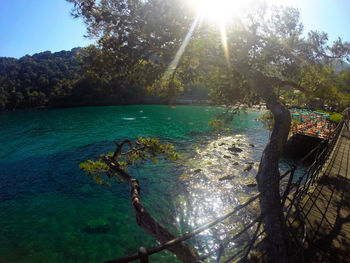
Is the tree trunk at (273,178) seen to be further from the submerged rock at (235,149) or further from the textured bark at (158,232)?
the submerged rock at (235,149)

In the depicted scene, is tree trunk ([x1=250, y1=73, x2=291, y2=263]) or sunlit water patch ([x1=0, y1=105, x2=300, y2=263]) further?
sunlit water patch ([x1=0, y1=105, x2=300, y2=263])

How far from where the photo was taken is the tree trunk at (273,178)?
4.68 m

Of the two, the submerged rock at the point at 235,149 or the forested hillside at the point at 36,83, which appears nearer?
the submerged rock at the point at 235,149

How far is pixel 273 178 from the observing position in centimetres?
622

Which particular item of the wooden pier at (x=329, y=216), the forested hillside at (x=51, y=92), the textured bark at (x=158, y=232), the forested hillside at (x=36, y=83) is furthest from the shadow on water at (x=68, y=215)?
the forested hillside at (x=36, y=83)

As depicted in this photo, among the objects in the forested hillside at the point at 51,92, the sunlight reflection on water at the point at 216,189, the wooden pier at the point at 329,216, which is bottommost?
the sunlight reflection on water at the point at 216,189

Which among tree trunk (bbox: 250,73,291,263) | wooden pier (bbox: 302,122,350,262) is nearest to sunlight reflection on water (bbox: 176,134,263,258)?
wooden pier (bbox: 302,122,350,262)

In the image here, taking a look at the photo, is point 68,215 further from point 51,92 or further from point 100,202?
point 51,92

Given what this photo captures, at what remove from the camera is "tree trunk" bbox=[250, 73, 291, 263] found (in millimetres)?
4680

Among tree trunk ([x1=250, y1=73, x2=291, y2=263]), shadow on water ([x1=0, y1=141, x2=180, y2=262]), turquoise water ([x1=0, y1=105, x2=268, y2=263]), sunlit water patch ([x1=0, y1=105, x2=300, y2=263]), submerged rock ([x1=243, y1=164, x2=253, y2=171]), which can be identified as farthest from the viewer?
submerged rock ([x1=243, y1=164, x2=253, y2=171])

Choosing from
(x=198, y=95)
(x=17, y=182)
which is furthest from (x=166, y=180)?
(x=198, y=95)

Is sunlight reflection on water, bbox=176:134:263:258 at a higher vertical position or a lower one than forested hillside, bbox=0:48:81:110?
lower

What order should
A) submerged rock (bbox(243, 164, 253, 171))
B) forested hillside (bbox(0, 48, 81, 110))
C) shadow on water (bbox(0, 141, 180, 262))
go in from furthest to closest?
forested hillside (bbox(0, 48, 81, 110)) → submerged rock (bbox(243, 164, 253, 171)) → shadow on water (bbox(0, 141, 180, 262))

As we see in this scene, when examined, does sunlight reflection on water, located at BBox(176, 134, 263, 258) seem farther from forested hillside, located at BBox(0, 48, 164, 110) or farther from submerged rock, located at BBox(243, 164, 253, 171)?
forested hillside, located at BBox(0, 48, 164, 110)
